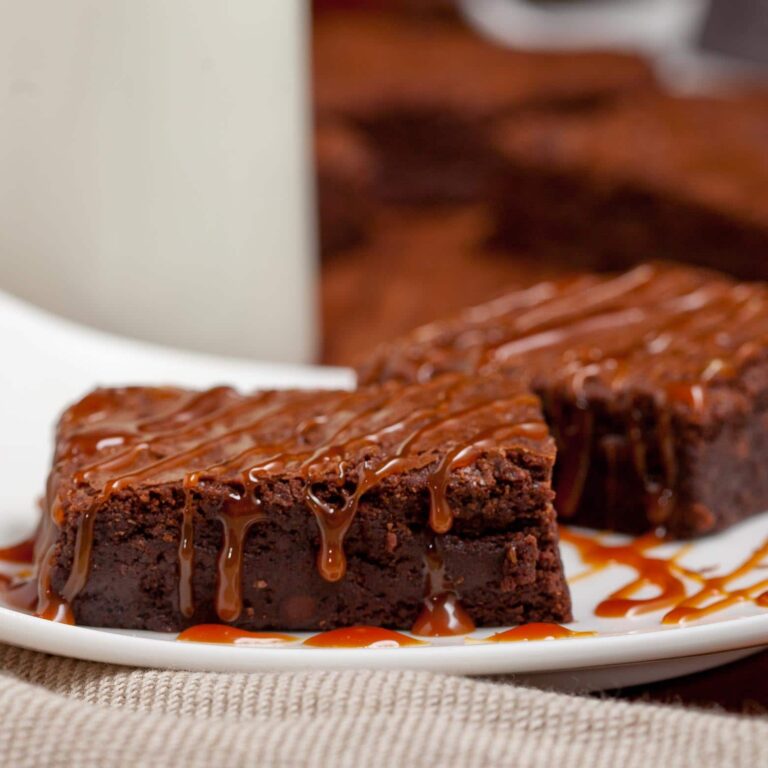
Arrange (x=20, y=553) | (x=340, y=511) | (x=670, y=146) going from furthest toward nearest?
1. (x=670, y=146)
2. (x=20, y=553)
3. (x=340, y=511)

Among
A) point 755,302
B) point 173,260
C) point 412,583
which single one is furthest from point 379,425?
point 173,260

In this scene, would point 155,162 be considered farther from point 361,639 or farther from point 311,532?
point 361,639

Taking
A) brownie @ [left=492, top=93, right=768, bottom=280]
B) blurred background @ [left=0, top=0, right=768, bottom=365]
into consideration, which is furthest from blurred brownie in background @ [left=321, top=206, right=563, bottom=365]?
brownie @ [left=492, top=93, right=768, bottom=280]

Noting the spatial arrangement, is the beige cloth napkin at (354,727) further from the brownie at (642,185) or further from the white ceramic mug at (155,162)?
the brownie at (642,185)

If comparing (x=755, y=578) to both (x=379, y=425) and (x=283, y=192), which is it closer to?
(x=379, y=425)

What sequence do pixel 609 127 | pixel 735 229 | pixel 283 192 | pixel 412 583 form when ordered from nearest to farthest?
pixel 412 583
pixel 283 192
pixel 735 229
pixel 609 127

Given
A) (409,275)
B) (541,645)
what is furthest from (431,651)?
(409,275)
